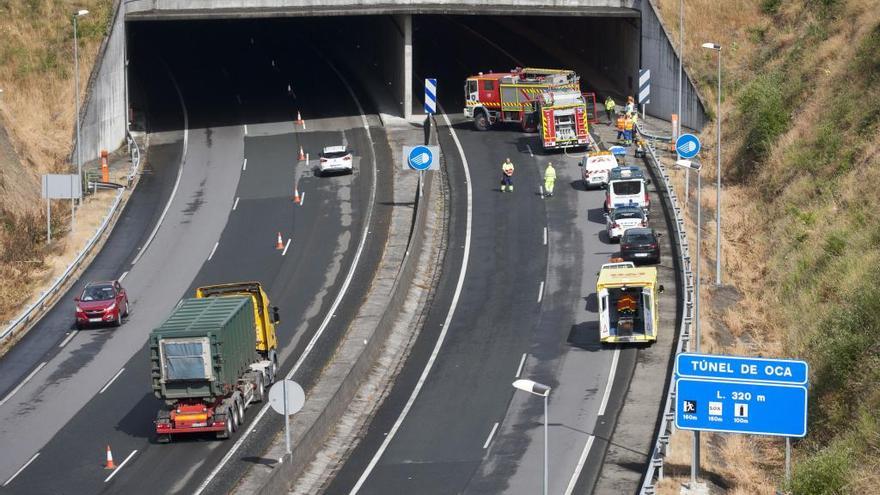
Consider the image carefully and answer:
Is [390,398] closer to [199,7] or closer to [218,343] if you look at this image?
[218,343]

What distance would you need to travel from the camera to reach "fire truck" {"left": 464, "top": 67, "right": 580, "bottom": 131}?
74562 mm

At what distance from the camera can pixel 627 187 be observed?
62.0 m

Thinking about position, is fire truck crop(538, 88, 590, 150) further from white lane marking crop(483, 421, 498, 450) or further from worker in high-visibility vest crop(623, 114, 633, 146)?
white lane marking crop(483, 421, 498, 450)

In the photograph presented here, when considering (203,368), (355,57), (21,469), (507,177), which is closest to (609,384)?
(203,368)

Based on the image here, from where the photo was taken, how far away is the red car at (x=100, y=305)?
172 feet

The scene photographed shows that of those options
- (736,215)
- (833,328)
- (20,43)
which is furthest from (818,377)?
(20,43)

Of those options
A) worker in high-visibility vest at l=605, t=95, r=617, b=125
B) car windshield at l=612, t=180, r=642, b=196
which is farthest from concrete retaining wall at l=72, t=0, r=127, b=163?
car windshield at l=612, t=180, r=642, b=196

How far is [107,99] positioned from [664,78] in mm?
29938

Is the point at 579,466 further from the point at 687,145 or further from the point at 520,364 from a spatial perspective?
the point at 687,145

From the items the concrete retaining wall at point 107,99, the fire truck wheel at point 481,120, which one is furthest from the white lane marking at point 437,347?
the concrete retaining wall at point 107,99

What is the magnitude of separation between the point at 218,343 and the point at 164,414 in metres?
2.95

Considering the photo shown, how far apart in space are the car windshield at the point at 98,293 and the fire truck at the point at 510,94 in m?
28.8

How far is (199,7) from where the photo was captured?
7462cm

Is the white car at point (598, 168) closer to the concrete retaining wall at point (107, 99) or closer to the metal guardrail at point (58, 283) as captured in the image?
the metal guardrail at point (58, 283)
